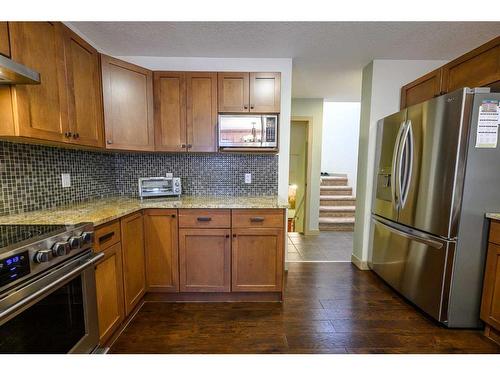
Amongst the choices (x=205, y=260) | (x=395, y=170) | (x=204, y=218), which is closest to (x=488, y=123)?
(x=395, y=170)

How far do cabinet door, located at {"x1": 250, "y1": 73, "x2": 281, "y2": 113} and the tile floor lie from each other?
1.97 meters

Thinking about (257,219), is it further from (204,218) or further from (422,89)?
(422,89)

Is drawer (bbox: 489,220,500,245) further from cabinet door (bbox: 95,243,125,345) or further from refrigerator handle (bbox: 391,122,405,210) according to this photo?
cabinet door (bbox: 95,243,125,345)

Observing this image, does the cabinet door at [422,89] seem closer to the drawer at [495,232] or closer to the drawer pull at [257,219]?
the drawer at [495,232]

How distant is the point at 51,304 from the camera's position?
3.35ft

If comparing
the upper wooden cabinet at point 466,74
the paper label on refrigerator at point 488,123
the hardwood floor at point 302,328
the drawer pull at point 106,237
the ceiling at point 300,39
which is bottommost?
the hardwood floor at point 302,328

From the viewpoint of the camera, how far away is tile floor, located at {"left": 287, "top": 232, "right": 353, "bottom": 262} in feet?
10.1

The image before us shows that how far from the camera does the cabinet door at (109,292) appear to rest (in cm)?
137

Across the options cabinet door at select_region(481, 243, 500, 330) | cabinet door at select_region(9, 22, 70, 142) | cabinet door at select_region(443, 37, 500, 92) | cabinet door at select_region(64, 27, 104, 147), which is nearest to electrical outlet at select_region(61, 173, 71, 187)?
cabinet door at select_region(64, 27, 104, 147)

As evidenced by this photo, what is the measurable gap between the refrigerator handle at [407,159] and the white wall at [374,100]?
59 centimetres

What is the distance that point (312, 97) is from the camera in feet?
12.8

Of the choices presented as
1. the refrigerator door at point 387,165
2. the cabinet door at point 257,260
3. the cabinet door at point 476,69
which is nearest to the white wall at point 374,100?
the refrigerator door at point 387,165

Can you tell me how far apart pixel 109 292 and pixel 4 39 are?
4.84 ft

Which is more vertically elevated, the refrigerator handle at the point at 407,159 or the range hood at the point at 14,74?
the range hood at the point at 14,74
